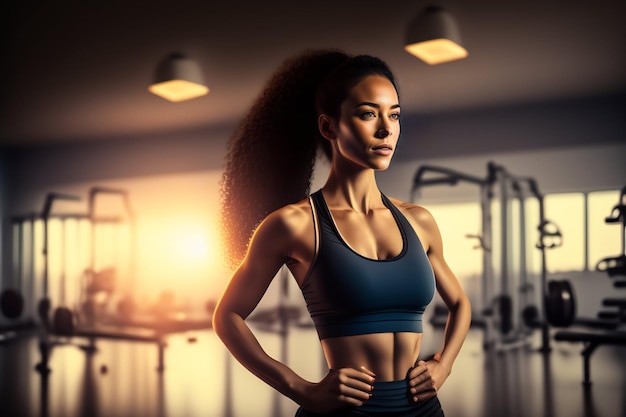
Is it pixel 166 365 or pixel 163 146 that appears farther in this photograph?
pixel 163 146

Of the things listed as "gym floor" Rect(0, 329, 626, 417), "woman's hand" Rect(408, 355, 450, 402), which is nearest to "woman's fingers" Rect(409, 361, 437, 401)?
"woman's hand" Rect(408, 355, 450, 402)

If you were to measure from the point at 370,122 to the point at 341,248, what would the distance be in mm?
146

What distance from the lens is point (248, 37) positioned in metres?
3.29

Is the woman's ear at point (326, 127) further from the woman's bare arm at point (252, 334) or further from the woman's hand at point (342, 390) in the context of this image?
the woman's hand at point (342, 390)

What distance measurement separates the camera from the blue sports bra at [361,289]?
691mm

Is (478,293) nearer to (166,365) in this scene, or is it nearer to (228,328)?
(166,365)

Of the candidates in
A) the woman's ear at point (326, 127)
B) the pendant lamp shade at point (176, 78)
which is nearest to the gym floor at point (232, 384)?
the pendant lamp shade at point (176, 78)

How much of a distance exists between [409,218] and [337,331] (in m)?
0.18

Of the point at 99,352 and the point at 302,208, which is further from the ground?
the point at 302,208

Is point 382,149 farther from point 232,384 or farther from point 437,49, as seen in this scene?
point 232,384

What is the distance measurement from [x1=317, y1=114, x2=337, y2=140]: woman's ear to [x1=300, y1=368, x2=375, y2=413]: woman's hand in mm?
271

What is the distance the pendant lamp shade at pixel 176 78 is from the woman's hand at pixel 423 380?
2.09 meters

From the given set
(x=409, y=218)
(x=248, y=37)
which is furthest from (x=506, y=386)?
(x=409, y=218)

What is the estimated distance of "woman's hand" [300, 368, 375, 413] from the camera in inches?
26.8
